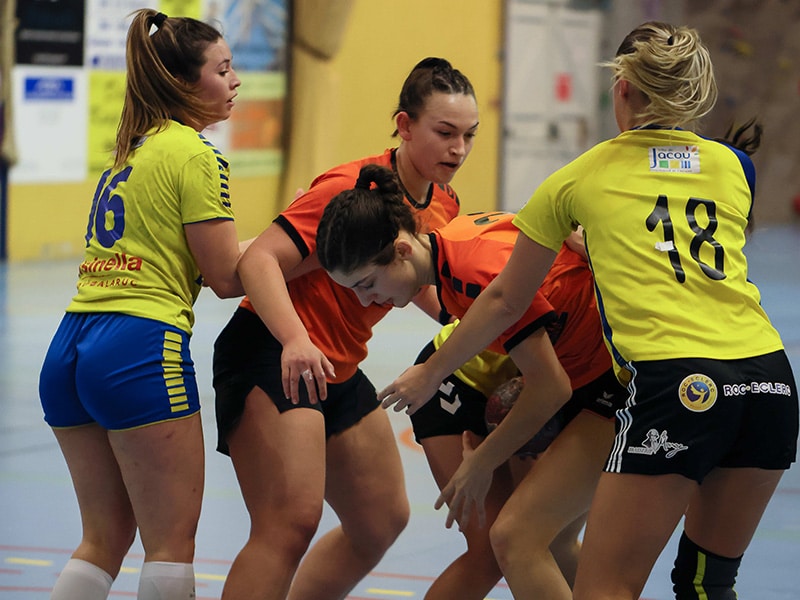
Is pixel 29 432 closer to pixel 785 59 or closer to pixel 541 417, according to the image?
pixel 541 417

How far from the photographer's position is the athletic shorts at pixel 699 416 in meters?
2.55

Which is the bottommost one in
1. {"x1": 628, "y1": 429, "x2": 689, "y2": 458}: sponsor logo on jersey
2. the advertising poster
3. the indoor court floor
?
the indoor court floor

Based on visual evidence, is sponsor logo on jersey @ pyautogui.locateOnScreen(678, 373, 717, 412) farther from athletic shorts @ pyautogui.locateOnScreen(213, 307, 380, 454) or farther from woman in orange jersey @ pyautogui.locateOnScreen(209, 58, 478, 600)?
athletic shorts @ pyautogui.locateOnScreen(213, 307, 380, 454)

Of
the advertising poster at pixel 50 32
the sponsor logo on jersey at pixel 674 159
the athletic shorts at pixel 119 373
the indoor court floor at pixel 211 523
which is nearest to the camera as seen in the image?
the sponsor logo on jersey at pixel 674 159

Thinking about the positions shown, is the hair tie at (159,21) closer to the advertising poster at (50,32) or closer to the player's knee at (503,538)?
the player's knee at (503,538)

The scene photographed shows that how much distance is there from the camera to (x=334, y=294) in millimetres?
3354

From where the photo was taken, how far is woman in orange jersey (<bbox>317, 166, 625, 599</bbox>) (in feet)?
9.60

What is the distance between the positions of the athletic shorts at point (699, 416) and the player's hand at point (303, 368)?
0.72m

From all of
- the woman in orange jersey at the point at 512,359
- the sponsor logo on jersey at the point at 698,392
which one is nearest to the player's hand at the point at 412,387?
the woman in orange jersey at the point at 512,359

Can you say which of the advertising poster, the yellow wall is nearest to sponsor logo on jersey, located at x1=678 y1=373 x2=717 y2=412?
the yellow wall

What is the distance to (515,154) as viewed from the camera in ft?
55.6

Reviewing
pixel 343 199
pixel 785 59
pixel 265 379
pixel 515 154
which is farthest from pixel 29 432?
pixel 785 59

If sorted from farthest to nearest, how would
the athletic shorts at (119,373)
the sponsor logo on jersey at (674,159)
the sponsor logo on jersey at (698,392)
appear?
the athletic shorts at (119,373) < the sponsor logo on jersey at (674,159) < the sponsor logo on jersey at (698,392)

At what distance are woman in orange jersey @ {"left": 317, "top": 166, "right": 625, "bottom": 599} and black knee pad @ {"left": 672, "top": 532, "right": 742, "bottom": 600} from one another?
0.34 metres
